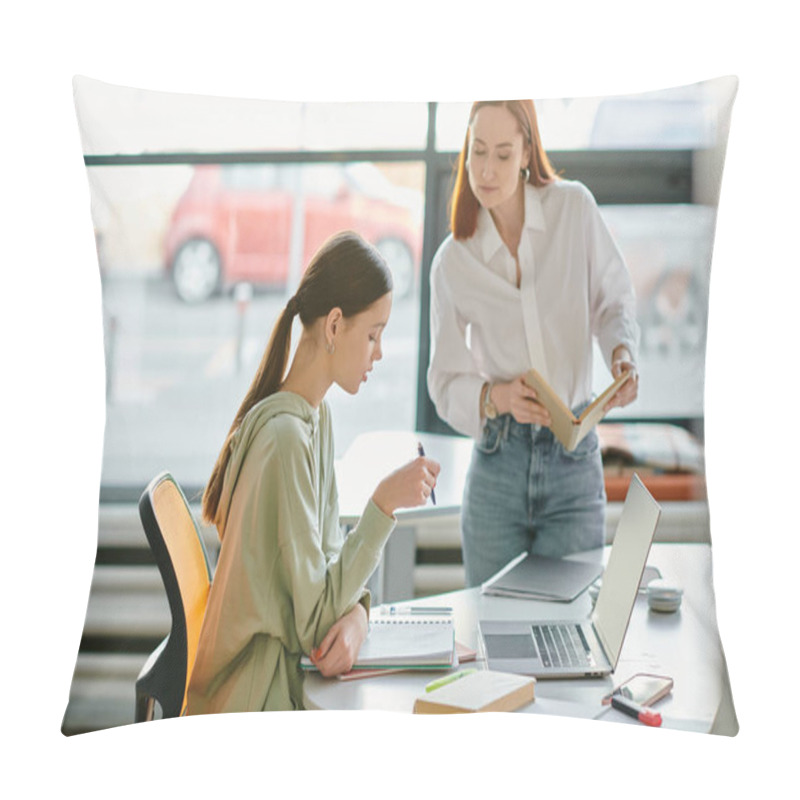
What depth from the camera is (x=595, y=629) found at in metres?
1.90

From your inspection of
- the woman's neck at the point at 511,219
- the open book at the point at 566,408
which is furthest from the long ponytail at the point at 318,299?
the open book at the point at 566,408

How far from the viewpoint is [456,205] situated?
192cm

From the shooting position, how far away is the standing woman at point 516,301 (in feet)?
6.31

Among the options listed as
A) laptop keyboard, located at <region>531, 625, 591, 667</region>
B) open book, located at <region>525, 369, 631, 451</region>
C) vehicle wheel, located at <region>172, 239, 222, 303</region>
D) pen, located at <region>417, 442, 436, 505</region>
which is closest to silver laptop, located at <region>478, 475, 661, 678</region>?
laptop keyboard, located at <region>531, 625, 591, 667</region>

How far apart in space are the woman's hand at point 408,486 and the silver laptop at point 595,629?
0.88ft

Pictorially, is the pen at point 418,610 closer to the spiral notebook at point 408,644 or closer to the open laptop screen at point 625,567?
the spiral notebook at point 408,644

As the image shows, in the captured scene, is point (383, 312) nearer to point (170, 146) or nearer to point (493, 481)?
point (493, 481)

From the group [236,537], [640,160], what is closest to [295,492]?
[236,537]

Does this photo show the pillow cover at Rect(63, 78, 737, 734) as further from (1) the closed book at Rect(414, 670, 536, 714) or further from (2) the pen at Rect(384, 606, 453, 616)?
(1) the closed book at Rect(414, 670, 536, 714)

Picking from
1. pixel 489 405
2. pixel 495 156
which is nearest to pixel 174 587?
pixel 489 405

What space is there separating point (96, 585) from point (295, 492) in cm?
42

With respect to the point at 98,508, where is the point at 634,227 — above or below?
above

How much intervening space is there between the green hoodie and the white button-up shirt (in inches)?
11.1

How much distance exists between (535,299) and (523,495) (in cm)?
38
